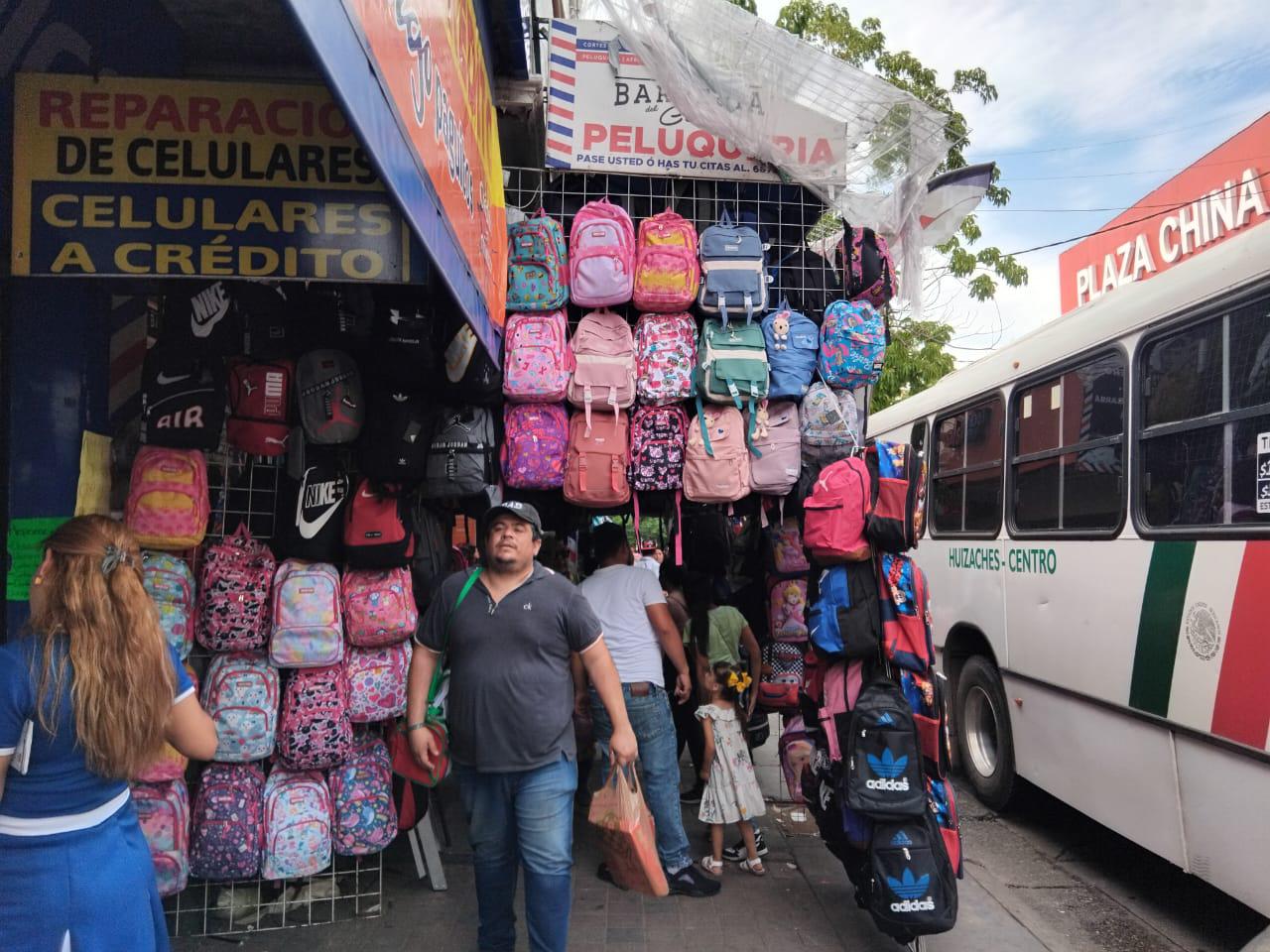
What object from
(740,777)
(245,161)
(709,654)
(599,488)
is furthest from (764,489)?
(245,161)

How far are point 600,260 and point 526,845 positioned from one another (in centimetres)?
271

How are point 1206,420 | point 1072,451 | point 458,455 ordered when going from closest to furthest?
point 1206,420
point 458,455
point 1072,451

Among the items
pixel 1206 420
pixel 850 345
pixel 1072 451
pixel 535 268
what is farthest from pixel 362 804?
pixel 1072 451

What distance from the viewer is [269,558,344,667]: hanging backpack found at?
3922mm

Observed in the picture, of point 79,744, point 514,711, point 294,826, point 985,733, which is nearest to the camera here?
point 79,744

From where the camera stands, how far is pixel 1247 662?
3.65 meters

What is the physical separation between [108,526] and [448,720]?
1511mm

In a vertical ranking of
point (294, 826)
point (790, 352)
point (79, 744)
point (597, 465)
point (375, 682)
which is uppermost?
point (790, 352)

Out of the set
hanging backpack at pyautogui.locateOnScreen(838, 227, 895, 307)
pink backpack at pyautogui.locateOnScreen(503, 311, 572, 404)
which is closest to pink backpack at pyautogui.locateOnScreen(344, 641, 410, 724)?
pink backpack at pyautogui.locateOnScreen(503, 311, 572, 404)

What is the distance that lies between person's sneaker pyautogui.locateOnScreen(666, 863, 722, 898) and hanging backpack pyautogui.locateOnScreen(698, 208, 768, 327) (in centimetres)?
280

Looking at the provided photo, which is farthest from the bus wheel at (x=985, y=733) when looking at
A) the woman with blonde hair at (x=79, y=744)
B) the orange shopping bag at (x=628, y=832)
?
the woman with blonde hair at (x=79, y=744)

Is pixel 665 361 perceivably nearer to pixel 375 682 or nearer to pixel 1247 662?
pixel 375 682

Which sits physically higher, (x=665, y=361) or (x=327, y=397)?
(x=665, y=361)

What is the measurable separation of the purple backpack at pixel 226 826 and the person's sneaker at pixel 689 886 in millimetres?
1982
